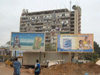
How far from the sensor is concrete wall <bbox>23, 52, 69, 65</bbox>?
114 ft

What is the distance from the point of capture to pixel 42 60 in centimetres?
3519

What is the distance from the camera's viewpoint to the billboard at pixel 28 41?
33156 millimetres

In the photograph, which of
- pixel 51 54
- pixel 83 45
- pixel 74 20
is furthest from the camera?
pixel 74 20

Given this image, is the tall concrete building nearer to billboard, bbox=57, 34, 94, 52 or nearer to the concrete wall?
the concrete wall

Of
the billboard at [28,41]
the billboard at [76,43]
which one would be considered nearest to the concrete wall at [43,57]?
the billboard at [28,41]

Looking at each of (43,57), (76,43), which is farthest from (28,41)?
(76,43)

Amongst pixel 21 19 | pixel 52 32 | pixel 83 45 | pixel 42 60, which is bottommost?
pixel 42 60

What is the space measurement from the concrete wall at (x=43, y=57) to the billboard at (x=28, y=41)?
2317 millimetres

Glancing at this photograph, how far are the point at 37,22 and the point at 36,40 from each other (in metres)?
60.5

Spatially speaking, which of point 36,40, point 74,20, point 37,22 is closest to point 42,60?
point 36,40

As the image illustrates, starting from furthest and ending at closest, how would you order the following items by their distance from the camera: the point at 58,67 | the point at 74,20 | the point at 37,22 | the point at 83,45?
the point at 37,22
the point at 74,20
the point at 83,45
the point at 58,67

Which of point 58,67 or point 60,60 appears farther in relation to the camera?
point 60,60

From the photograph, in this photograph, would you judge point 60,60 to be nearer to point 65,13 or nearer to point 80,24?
point 65,13

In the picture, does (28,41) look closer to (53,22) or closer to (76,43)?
(76,43)
